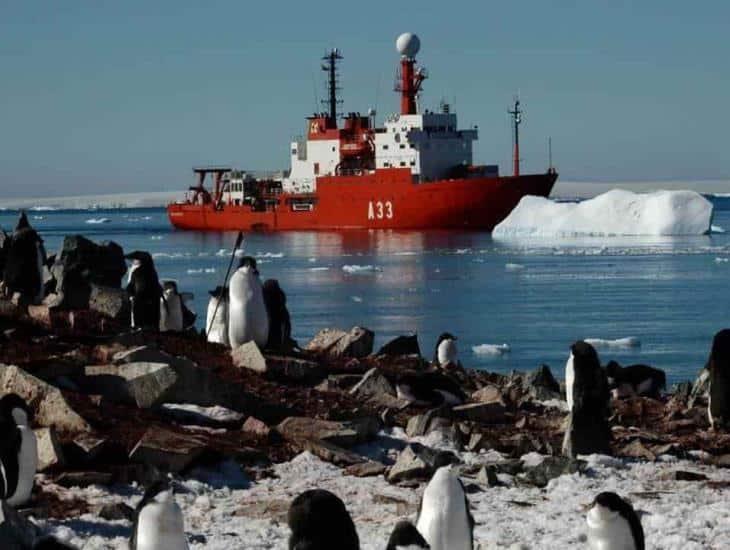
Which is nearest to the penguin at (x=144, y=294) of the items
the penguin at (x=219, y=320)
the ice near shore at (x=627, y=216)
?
the penguin at (x=219, y=320)

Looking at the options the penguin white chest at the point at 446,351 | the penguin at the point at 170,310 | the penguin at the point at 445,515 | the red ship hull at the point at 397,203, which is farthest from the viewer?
the red ship hull at the point at 397,203

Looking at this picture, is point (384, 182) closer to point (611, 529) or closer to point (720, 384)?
point (720, 384)

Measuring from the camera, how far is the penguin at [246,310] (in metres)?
10.6

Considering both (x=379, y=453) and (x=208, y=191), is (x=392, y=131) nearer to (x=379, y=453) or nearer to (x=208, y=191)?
(x=208, y=191)

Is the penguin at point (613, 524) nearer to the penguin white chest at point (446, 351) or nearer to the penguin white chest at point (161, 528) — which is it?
the penguin white chest at point (161, 528)

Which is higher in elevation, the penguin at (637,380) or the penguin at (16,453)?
the penguin at (16,453)

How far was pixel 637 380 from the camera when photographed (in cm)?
1270

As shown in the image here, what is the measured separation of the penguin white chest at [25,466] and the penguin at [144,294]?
568 cm

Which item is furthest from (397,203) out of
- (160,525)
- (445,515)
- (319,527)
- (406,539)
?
(319,527)

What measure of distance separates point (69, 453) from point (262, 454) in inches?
45.1

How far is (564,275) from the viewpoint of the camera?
3262 centimetres

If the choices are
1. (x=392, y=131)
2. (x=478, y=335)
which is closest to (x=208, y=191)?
(x=392, y=131)

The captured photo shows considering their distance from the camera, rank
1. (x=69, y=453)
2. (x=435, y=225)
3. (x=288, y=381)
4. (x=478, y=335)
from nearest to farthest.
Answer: (x=69, y=453) → (x=288, y=381) → (x=478, y=335) → (x=435, y=225)

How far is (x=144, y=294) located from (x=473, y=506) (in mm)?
5857
